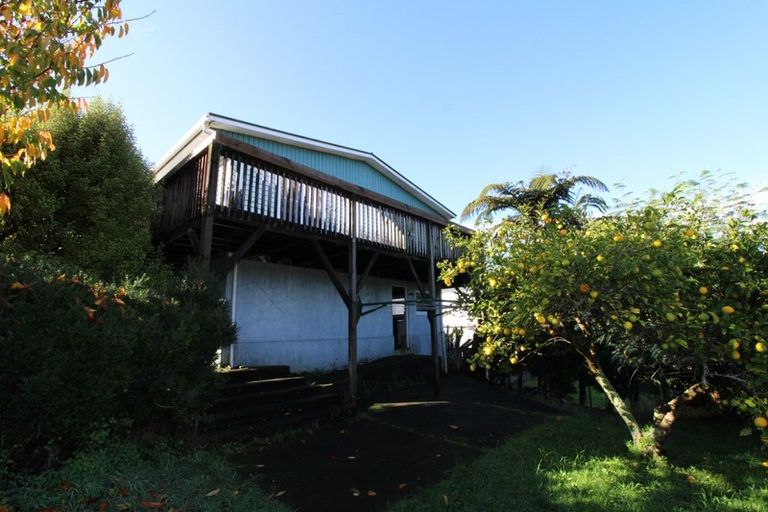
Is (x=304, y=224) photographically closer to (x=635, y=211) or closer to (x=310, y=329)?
(x=310, y=329)

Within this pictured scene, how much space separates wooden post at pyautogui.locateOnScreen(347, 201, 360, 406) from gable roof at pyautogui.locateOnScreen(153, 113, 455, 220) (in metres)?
3.22

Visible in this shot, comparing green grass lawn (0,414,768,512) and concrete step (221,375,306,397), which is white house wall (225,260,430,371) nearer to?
concrete step (221,375,306,397)

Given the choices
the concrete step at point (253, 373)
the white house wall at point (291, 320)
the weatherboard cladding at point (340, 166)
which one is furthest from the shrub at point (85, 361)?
the weatherboard cladding at point (340, 166)

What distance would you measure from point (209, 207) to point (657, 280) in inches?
231

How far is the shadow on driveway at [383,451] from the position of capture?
12.8 ft

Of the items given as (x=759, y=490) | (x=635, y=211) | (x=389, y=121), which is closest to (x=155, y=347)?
(x=635, y=211)

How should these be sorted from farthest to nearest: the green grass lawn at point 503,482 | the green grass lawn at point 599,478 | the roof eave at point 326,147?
the roof eave at point 326,147 → the green grass lawn at point 599,478 → the green grass lawn at point 503,482

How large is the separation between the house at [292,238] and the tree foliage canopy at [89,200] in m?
0.89

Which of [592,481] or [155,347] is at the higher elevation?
[155,347]

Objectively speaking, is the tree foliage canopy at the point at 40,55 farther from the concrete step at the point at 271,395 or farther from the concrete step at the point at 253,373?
the concrete step at the point at 253,373

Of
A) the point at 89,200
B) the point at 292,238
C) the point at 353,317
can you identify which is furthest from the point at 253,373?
the point at 89,200

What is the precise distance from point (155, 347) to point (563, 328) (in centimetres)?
461

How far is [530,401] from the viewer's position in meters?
8.90

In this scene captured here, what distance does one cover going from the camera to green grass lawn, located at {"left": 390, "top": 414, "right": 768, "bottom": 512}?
136 inches
